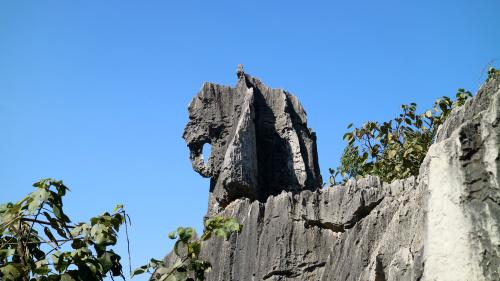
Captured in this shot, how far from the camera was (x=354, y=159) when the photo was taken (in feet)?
62.5

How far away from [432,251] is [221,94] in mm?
8175

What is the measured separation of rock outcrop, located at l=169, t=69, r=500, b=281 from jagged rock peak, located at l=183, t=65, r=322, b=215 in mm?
18

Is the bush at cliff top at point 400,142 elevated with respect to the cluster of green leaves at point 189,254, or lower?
elevated

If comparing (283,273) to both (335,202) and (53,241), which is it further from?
(53,241)

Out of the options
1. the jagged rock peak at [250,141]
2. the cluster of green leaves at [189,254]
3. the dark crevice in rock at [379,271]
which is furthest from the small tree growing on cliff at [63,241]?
the jagged rock peak at [250,141]

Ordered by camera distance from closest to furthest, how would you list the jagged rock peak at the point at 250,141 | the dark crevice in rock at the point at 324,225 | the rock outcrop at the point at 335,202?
the rock outcrop at the point at 335,202, the dark crevice in rock at the point at 324,225, the jagged rock peak at the point at 250,141

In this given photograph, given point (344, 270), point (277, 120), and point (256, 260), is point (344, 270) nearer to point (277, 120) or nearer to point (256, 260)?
point (256, 260)

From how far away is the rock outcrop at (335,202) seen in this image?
529 centimetres

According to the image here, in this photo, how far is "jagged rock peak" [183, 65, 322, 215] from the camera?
11828 mm

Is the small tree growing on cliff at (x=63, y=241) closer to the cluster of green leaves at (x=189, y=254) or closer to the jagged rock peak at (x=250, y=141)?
the cluster of green leaves at (x=189, y=254)

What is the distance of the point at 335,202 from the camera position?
404 inches

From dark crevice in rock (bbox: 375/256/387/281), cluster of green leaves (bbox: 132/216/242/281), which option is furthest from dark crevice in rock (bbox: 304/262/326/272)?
cluster of green leaves (bbox: 132/216/242/281)

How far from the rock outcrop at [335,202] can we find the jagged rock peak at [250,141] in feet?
0.06

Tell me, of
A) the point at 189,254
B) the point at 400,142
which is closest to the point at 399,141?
the point at 400,142
